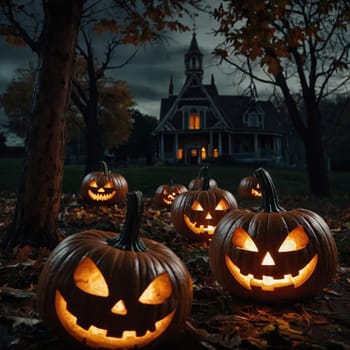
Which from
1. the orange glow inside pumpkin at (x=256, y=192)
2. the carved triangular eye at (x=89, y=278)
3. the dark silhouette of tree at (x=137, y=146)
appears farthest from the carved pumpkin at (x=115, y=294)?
the dark silhouette of tree at (x=137, y=146)

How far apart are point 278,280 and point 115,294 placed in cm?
150

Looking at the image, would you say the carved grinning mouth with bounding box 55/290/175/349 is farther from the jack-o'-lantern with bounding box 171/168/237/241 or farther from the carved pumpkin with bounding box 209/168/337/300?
the jack-o'-lantern with bounding box 171/168/237/241

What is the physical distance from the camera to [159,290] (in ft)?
7.32

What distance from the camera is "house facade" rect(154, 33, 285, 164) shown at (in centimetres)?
3422

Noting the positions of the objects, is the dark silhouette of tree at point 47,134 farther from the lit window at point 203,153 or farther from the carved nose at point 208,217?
the lit window at point 203,153

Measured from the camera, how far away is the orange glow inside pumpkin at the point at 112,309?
2127 mm

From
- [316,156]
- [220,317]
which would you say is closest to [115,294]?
[220,317]

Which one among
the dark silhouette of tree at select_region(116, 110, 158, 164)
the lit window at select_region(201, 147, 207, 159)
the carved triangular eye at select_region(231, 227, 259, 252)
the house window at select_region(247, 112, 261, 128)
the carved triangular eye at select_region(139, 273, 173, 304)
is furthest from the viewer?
the dark silhouette of tree at select_region(116, 110, 158, 164)

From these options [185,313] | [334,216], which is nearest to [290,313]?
[185,313]

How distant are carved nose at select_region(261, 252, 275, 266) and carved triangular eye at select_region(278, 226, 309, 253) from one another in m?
0.10

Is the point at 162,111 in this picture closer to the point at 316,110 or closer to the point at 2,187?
the point at 2,187

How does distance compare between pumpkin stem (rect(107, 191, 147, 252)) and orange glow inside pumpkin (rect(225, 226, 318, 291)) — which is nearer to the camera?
pumpkin stem (rect(107, 191, 147, 252))

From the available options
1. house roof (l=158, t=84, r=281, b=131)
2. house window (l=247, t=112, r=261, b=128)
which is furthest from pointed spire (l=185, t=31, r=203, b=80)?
house window (l=247, t=112, r=261, b=128)

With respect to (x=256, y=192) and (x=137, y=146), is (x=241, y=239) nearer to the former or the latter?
(x=256, y=192)
